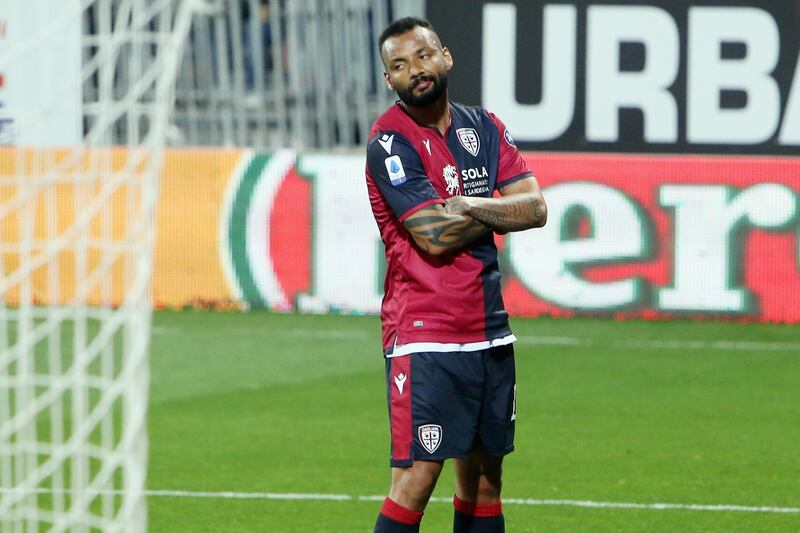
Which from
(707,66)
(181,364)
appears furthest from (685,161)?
(181,364)

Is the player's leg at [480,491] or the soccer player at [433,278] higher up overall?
the soccer player at [433,278]

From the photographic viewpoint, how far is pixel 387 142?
4.54 metres

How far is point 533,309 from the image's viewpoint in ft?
43.0

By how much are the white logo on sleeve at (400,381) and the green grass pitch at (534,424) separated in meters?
1.72

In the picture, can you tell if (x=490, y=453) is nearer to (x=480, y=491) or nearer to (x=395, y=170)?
(x=480, y=491)

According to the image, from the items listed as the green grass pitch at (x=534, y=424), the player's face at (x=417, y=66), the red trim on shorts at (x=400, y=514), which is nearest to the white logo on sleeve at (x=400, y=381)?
the red trim on shorts at (x=400, y=514)

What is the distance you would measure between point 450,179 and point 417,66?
366 mm

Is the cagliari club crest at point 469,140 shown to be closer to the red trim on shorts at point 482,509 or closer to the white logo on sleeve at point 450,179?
the white logo on sleeve at point 450,179

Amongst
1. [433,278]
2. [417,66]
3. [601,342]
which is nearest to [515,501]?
[433,278]

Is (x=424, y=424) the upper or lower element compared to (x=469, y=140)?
lower

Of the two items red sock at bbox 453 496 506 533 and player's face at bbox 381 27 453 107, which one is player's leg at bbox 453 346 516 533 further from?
player's face at bbox 381 27 453 107

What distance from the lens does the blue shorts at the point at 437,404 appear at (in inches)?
178

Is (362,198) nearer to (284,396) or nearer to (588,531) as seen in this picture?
(284,396)

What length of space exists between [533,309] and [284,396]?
13.3 ft
